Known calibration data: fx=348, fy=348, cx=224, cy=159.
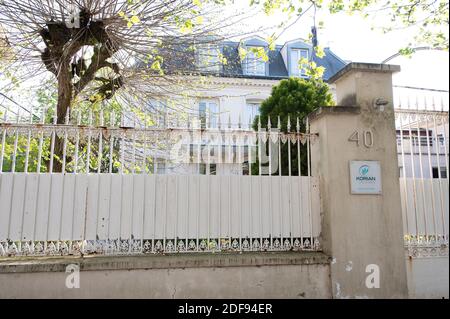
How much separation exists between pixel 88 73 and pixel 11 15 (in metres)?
1.52

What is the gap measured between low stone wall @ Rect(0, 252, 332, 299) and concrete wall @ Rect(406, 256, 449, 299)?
1322mm

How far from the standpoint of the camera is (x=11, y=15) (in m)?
5.97

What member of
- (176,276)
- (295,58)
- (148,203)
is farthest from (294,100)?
(295,58)

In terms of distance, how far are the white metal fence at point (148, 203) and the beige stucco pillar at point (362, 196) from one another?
1.09 ft

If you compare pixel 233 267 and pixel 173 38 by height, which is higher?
pixel 173 38

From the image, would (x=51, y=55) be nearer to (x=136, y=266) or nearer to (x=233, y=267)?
(x=136, y=266)

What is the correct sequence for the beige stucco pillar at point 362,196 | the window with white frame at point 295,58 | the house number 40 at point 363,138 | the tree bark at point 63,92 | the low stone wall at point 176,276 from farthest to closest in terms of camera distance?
the window with white frame at point 295,58 < the tree bark at point 63,92 < the house number 40 at point 363,138 < the beige stucco pillar at point 362,196 < the low stone wall at point 176,276

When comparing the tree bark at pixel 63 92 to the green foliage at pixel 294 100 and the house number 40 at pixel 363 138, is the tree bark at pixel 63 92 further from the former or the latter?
the house number 40 at pixel 363 138

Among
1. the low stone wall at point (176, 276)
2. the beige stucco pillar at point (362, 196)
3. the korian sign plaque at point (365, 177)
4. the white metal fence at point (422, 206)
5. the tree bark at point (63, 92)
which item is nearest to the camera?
the low stone wall at point (176, 276)

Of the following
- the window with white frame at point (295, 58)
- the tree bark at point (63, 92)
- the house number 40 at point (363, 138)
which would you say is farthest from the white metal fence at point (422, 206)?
the window with white frame at point (295, 58)

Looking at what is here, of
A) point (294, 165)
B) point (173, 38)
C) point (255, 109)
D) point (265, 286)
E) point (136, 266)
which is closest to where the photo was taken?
point (136, 266)

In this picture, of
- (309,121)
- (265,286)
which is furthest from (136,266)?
(309,121)

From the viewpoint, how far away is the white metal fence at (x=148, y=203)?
4434 millimetres

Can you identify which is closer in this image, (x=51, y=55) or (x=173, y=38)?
(x=51, y=55)
